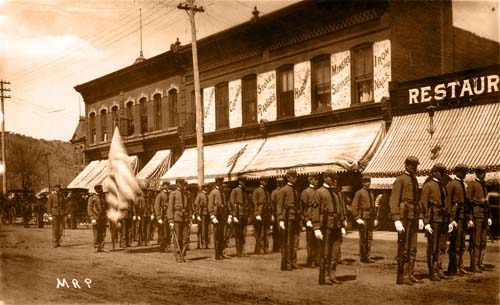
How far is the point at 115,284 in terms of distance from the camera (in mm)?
9641

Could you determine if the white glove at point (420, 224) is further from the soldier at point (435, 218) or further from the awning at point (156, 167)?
the awning at point (156, 167)

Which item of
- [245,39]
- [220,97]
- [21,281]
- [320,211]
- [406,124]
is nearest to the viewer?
[320,211]

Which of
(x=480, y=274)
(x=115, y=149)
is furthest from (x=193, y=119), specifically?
(x=480, y=274)

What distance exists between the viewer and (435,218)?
9.58m

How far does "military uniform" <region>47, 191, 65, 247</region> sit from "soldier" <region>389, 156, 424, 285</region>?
39.3 ft

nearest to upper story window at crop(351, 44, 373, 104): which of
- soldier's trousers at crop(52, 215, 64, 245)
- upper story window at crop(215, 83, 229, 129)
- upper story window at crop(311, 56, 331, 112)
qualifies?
upper story window at crop(311, 56, 331, 112)

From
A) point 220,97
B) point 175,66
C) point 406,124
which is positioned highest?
point 175,66

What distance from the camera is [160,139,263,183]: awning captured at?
2263cm

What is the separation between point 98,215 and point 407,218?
31.4 feet

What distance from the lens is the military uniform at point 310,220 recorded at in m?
10.5

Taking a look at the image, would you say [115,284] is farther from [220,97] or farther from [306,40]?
[220,97]

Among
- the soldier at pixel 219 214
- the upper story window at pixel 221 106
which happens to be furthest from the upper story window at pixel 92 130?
the soldier at pixel 219 214

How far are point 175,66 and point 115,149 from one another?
57.2ft

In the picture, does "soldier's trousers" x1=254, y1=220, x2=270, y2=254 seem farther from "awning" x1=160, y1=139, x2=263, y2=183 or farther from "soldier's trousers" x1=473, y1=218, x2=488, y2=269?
"awning" x1=160, y1=139, x2=263, y2=183
